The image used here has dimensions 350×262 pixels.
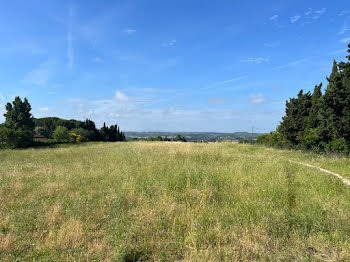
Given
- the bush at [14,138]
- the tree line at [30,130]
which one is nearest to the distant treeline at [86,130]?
the tree line at [30,130]

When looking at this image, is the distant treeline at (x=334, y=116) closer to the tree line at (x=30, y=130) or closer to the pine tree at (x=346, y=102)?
the pine tree at (x=346, y=102)

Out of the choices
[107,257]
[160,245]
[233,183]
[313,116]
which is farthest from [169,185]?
[313,116]

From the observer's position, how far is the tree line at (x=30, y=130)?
25094 millimetres

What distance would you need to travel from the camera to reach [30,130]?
3616 cm

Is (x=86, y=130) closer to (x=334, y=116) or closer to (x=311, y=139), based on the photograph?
(x=311, y=139)

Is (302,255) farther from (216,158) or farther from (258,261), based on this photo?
(216,158)

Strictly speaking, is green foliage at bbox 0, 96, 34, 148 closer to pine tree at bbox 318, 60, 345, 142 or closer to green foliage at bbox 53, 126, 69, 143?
green foliage at bbox 53, 126, 69, 143

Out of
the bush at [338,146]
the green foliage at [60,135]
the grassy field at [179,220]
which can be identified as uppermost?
the green foliage at [60,135]

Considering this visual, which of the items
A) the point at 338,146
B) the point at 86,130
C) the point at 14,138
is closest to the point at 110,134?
the point at 86,130

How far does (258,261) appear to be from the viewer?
2.83 m

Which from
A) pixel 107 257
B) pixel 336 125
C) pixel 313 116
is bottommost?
pixel 107 257

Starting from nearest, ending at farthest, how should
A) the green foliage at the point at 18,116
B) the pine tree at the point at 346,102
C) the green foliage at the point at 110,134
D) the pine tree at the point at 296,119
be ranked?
the pine tree at the point at 346,102 < the pine tree at the point at 296,119 < the green foliage at the point at 18,116 < the green foliage at the point at 110,134

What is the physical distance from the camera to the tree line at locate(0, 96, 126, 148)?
25.1 metres

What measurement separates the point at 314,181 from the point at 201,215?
15.2 ft
